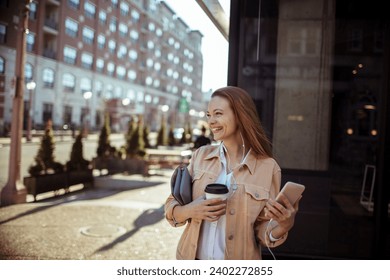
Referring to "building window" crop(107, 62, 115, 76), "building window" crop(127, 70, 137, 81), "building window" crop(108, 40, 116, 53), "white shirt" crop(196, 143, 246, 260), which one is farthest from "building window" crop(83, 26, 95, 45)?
"white shirt" crop(196, 143, 246, 260)

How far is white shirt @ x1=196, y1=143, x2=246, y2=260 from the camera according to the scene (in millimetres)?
1498

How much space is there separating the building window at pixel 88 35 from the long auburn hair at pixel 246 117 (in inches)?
270

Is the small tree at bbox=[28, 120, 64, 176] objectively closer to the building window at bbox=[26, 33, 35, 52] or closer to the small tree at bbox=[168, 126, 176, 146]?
Result: the building window at bbox=[26, 33, 35, 52]

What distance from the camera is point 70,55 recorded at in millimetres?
9508

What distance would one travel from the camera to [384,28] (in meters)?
3.18

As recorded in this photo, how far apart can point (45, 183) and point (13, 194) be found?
81 centimetres

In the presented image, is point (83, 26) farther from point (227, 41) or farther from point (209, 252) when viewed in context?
point (209, 252)

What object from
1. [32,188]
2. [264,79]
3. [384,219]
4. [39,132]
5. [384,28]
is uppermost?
[384,28]

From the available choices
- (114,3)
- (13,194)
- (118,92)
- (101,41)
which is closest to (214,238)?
(13,194)

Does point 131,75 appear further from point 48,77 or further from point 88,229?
point 88,229

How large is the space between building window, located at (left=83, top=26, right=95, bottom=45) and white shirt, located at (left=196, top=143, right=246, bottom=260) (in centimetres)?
697

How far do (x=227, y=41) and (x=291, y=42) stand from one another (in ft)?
2.88

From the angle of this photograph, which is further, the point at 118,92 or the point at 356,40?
the point at 118,92

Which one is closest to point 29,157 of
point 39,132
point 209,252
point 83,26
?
point 39,132
